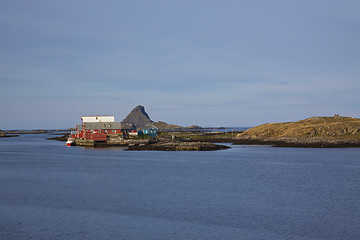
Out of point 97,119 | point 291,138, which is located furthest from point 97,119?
point 291,138

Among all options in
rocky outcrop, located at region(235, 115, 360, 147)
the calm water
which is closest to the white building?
rocky outcrop, located at region(235, 115, 360, 147)

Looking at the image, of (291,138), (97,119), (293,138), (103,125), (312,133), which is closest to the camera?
(312,133)

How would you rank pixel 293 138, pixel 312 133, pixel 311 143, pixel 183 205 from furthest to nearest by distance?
pixel 293 138 → pixel 312 133 → pixel 311 143 → pixel 183 205

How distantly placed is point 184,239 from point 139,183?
24.8m

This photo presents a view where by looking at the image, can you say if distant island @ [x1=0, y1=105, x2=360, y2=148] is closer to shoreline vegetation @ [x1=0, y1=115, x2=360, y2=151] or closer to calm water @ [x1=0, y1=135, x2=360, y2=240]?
shoreline vegetation @ [x1=0, y1=115, x2=360, y2=151]

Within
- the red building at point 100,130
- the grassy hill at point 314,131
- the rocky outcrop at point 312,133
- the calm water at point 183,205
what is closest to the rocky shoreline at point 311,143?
the rocky outcrop at point 312,133

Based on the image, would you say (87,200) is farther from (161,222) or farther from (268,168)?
(268,168)

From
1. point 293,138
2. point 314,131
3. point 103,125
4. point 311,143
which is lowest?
point 311,143

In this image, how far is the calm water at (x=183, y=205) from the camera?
27.2m

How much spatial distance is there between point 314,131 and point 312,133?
1.43 metres

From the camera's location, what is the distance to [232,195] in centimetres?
4025

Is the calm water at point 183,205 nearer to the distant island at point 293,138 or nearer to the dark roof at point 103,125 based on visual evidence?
the distant island at point 293,138

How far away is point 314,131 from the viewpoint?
129875 millimetres

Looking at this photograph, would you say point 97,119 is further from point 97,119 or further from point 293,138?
point 293,138
